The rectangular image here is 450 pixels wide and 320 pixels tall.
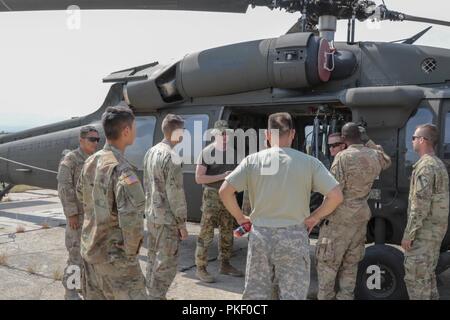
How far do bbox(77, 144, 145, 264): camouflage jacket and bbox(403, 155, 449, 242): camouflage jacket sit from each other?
93.4 inches

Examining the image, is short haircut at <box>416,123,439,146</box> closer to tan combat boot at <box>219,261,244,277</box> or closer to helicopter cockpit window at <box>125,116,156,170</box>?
tan combat boot at <box>219,261,244,277</box>

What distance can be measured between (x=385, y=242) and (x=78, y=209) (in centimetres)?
319

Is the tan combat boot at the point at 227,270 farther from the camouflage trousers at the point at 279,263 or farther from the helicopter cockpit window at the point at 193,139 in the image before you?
the camouflage trousers at the point at 279,263

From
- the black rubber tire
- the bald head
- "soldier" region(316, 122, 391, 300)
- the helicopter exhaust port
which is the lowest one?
the black rubber tire

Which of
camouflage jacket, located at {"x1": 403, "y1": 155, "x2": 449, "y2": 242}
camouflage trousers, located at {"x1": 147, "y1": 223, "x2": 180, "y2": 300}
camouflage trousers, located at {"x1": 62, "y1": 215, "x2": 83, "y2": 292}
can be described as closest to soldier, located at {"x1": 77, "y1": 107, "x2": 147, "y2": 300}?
camouflage trousers, located at {"x1": 147, "y1": 223, "x2": 180, "y2": 300}

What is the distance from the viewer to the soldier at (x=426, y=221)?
3.87 m

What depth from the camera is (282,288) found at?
3.08 m

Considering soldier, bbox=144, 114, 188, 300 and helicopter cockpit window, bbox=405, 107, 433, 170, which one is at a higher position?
helicopter cockpit window, bbox=405, 107, 433, 170

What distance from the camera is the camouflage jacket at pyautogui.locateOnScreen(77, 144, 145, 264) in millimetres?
2752

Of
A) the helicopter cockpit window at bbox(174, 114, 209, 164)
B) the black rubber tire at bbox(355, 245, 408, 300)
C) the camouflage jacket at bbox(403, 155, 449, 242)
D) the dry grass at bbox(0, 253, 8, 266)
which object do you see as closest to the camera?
the camouflage jacket at bbox(403, 155, 449, 242)

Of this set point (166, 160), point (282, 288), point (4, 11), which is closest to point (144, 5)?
point (4, 11)

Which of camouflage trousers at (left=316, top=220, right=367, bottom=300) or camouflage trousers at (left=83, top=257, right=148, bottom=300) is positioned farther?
camouflage trousers at (left=316, top=220, right=367, bottom=300)

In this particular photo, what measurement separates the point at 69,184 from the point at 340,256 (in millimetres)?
2705

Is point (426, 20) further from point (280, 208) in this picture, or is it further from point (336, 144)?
point (280, 208)
